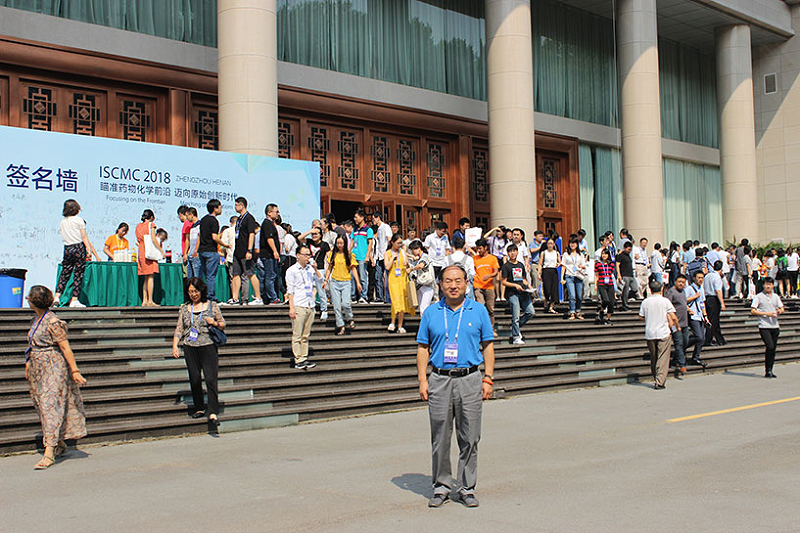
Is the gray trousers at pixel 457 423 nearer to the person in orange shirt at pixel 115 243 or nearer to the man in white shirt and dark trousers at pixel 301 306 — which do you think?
the man in white shirt and dark trousers at pixel 301 306

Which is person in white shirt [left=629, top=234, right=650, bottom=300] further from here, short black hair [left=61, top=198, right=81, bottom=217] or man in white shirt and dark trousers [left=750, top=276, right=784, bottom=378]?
short black hair [left=61, top=198, right=81, bottom=217]

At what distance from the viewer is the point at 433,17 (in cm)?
2698

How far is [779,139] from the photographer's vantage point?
35.7m

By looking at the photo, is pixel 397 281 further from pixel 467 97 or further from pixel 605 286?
pixel 467 97

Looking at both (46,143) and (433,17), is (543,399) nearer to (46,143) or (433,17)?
(46,143)

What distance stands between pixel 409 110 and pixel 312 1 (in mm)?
4307

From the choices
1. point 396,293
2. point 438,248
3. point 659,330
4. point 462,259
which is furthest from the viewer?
point 438,248

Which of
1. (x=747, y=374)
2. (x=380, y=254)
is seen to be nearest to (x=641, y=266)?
(x=747, y=374)

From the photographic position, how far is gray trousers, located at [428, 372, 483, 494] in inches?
246

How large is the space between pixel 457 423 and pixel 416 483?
92cm

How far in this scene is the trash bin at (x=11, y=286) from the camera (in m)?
13.1

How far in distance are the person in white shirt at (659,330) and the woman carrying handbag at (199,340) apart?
7390 mm

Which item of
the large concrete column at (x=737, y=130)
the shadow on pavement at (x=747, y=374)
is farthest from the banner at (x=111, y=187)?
the large concrete column at (x=737, y=130)

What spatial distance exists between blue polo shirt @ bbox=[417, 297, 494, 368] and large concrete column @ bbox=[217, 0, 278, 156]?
12.5 metres
